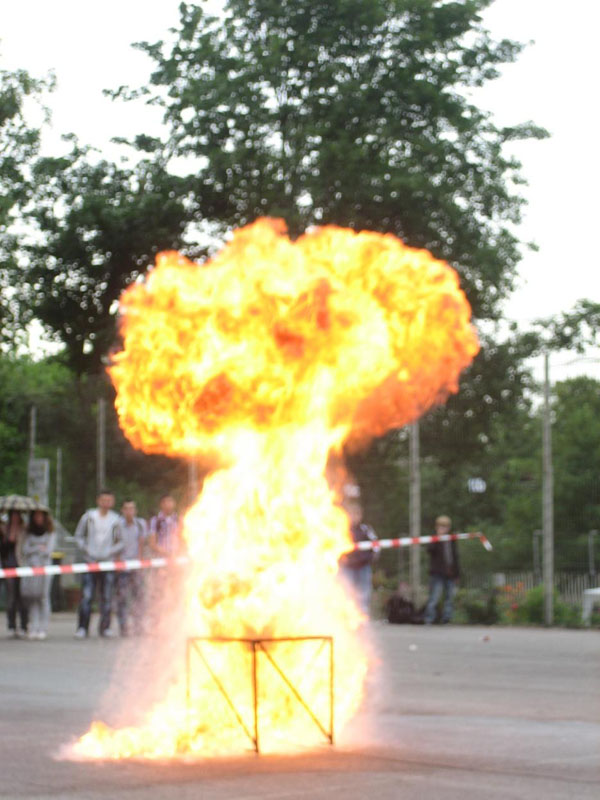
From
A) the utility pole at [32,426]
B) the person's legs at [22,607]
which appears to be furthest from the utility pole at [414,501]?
the utility pole at [32,426]

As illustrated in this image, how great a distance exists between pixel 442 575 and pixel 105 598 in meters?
5.64

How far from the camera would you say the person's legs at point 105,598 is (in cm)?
2125

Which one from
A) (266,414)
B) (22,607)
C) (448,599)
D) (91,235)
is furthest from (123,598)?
(266,414)

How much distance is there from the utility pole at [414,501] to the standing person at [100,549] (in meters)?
6.16

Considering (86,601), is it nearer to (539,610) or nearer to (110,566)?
(110,566)

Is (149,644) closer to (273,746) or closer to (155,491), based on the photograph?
(273,746)

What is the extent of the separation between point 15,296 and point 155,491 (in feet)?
118

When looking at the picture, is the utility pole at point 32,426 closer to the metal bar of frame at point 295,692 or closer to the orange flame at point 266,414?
the orange flame at point 266,414

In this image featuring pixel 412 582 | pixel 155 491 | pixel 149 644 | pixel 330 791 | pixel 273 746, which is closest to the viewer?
pixel 330 791

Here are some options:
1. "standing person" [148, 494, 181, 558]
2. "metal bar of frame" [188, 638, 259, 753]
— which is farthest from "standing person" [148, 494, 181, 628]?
"metal bar of frame" [188, 638, 259, 753]

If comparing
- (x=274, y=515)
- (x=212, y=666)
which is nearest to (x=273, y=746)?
(x=212, y=666)

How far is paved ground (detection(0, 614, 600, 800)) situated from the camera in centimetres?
766

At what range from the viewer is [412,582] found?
26.0 m

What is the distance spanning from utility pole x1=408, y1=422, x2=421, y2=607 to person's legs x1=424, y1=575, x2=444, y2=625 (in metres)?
1.25
